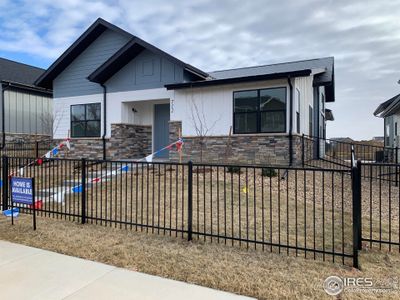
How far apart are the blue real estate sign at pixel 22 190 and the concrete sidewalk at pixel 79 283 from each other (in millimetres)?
1448

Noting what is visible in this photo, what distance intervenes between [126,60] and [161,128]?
3483mm

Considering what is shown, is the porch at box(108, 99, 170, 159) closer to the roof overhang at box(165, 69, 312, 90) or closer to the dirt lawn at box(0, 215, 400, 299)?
the roof overhang at box(165, 69, 312, 90)

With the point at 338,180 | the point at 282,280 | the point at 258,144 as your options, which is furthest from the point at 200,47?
the point at 282,280

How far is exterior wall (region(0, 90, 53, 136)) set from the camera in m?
18.6

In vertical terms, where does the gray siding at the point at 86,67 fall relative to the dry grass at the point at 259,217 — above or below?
above

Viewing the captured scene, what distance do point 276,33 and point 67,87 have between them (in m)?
11.0

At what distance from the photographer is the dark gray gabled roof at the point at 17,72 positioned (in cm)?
1898

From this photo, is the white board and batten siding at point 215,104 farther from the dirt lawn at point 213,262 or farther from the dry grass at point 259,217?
the dirt lawn at point 213,262

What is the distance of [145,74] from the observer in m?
13.7

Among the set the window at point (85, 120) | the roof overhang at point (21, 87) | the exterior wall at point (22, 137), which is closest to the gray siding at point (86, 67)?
the window at point (85, 120)

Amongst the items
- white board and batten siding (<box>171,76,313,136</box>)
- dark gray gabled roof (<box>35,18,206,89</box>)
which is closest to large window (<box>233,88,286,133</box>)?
white board and batten siding (<box>171,76,313,136</box>)

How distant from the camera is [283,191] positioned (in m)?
8.30

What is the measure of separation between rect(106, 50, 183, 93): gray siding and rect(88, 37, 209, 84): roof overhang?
20 centimetres

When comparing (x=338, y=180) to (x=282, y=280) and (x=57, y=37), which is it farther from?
(x=57, y=37)
